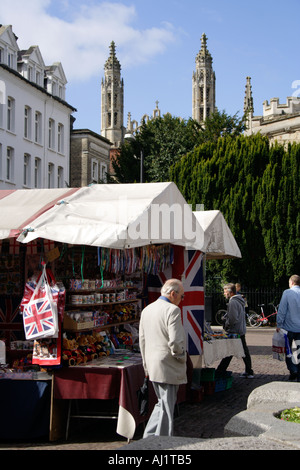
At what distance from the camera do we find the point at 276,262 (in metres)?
27.3

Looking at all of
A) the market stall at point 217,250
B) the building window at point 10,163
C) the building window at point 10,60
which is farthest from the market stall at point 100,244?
the building window at point 10,60

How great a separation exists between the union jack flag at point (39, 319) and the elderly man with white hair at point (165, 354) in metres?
1.34

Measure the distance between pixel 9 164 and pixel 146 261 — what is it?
96.4ft

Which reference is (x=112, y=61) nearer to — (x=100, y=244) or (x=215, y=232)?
(x=215, y=232)

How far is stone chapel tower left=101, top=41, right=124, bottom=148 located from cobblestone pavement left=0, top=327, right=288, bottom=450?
75826 millimetres

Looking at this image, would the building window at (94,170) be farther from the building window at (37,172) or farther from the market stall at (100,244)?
the market stall at (100,244)

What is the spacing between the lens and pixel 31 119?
39281 millimetres

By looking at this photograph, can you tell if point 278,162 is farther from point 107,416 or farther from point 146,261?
point 107,416

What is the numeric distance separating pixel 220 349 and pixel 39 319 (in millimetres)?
4323

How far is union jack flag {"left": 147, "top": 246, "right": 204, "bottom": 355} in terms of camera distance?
9.77 m

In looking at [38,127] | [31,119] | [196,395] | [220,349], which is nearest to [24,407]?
[196,395]

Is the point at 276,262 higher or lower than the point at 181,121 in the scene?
lower

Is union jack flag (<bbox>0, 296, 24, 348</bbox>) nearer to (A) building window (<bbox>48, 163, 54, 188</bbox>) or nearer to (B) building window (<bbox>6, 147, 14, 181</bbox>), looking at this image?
(B) building window (<bbox>6, 147, 14, 181</bbox>)
